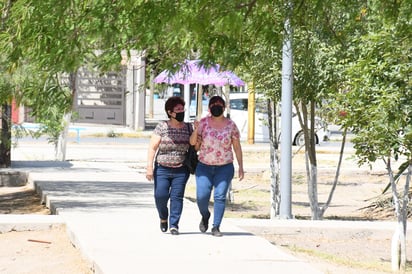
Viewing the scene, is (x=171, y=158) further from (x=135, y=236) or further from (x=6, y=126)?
(x=6, y=126)

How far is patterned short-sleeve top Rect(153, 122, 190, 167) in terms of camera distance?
1155 centimetres

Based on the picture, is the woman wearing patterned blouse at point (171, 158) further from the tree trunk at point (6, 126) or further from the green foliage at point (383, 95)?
the tree trunk at point (6, 126)

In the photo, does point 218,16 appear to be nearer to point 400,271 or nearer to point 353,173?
point 400,271

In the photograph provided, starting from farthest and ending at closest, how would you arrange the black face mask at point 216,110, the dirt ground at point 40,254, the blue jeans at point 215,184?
the blue jeans at point 215,184
the black face mask at point 216,110
the dirt ground at point 40,254

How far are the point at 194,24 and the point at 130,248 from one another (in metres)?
2.53

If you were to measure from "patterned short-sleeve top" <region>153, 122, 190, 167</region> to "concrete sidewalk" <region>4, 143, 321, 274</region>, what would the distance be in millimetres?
781

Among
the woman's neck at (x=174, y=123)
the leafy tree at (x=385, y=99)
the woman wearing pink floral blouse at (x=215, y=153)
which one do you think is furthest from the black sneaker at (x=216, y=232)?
the leafy tree at (x=385, y=99)

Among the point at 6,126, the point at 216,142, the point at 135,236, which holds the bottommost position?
the point at 135,236

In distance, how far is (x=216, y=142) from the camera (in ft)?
37.6

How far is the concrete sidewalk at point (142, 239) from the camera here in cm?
955

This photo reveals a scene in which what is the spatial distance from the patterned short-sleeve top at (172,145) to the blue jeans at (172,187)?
0.10 metres

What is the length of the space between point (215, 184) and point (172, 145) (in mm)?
598

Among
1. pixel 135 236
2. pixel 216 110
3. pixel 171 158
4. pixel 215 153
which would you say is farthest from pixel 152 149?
pixel 135 236

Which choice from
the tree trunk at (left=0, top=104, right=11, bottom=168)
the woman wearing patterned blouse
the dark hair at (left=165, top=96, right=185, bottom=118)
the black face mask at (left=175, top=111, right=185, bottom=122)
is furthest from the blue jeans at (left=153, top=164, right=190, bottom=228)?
the tree trunk at (left=0, top=104, right=11, bottom=168)
